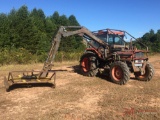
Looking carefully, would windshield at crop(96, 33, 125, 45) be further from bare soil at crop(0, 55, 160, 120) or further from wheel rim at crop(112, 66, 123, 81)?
bare soil at crop(0, 55, 160, 120)

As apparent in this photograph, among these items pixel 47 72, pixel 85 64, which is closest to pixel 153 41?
pixel 85 64

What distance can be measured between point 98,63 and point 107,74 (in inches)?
31.8

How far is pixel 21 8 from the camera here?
41906 mm

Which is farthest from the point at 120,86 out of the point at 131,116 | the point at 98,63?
the point at 131,116

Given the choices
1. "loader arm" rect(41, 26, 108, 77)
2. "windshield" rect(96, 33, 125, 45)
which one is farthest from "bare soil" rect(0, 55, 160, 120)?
"windshield" rect(96, 33, 125, 45)

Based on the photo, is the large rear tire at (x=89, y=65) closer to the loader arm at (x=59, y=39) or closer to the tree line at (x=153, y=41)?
the loader arm at (x=59, y=39)

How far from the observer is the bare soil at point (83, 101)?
248 inches

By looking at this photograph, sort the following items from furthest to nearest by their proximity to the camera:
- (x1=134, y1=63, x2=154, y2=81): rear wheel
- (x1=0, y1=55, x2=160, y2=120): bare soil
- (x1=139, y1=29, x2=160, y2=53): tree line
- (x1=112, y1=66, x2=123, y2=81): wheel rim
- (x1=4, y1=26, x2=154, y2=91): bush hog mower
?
(x1=139, y1=29, x2=160, y2=53): tree line
(x1=134, y1=63, x2=154, y2=81): rear wheel
(x1=112, y1=66, x2=123, y2=81): wheel rim
(x1=4, y1=26, x2=154, y2=91): bush hog mower
(x1=0, y1=55, x2=160, y2=120): bare soil

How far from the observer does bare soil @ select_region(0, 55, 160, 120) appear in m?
6.30

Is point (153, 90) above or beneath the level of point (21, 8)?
beneath

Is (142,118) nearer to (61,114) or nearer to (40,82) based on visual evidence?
(61,114)

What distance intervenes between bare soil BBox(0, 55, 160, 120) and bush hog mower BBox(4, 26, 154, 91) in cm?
51

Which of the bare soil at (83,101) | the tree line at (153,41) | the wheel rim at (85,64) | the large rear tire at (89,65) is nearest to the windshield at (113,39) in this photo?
the large rear tire at (89,65)

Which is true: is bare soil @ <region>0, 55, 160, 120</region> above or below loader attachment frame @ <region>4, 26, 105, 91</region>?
below
